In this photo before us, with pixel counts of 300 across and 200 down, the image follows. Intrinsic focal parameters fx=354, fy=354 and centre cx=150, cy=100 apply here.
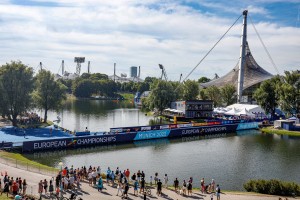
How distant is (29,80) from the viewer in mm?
68250

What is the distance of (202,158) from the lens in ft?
160

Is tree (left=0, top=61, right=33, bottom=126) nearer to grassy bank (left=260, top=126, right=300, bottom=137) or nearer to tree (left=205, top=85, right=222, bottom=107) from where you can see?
grassy bank (left=260, top=126, right=300, bottom=137)

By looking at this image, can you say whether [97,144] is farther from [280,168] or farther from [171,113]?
[171,113]

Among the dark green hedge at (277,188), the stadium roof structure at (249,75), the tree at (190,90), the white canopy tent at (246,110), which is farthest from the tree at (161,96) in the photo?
the dark green hedge at (277,188)

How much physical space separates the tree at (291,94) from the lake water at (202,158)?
763 inches

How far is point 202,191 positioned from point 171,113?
71957 millimetres

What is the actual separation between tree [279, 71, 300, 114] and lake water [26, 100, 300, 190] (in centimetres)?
1937

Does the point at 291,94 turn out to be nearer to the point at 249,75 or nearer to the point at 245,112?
the point at 245,112

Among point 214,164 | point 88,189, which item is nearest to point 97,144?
point 214,164

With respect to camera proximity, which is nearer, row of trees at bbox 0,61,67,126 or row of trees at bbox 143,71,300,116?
row of trees at bbox 0,61,67,126

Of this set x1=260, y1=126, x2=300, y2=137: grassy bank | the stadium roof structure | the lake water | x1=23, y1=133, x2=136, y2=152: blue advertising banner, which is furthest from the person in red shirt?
the stadium roof structure

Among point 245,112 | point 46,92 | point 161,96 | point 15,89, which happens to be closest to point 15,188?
point 15,89

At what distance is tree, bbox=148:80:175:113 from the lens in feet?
336

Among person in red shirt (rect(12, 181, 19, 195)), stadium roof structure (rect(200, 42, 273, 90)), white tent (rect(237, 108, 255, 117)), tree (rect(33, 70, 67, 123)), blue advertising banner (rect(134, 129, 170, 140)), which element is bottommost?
person in red shirt (rect(12, 181, 19, 195))
